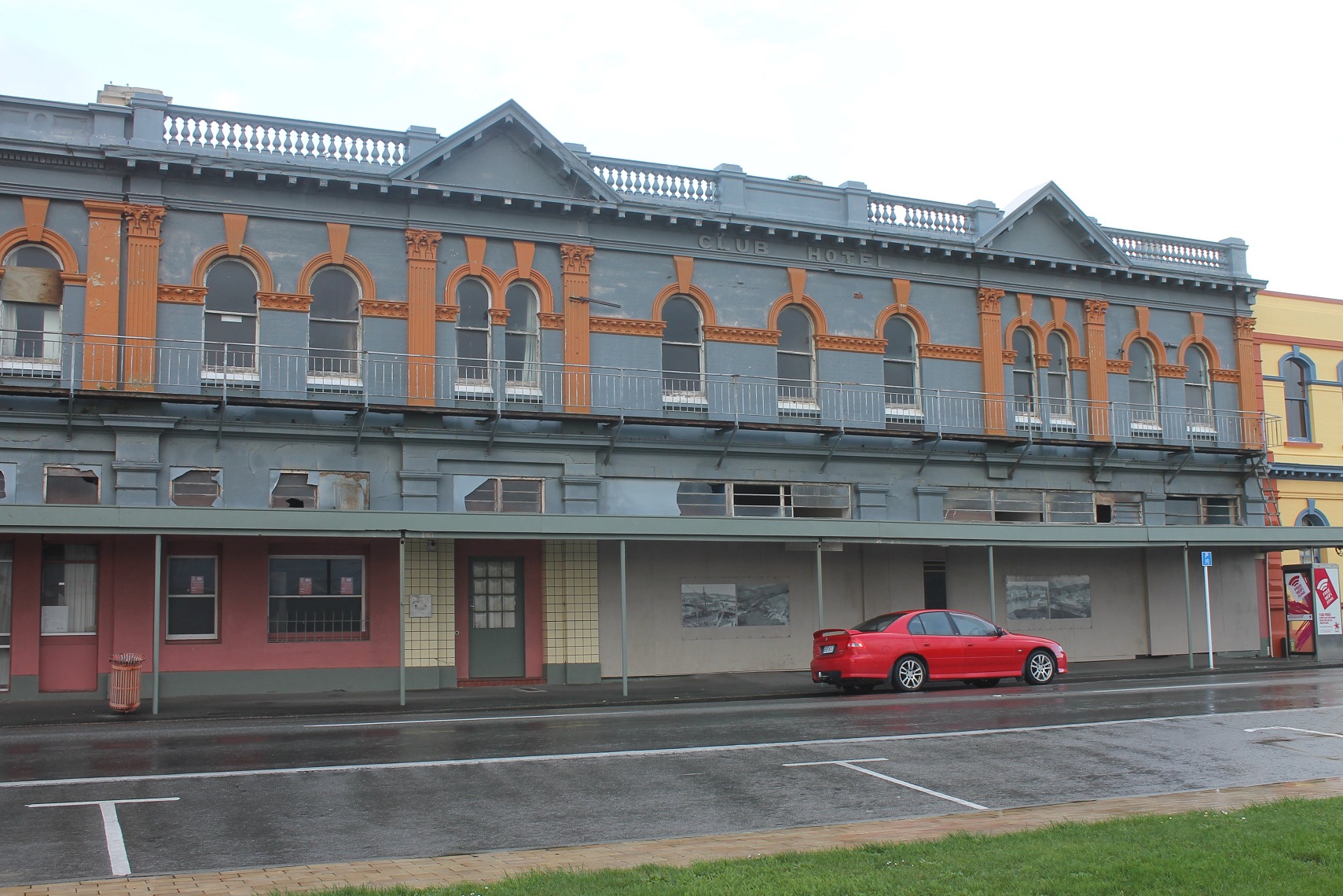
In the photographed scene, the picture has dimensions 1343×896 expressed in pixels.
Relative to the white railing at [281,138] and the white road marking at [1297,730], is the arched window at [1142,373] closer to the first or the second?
the white road marking at [1297,730]

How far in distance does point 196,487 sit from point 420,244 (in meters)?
5.85

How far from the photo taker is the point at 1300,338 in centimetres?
3108

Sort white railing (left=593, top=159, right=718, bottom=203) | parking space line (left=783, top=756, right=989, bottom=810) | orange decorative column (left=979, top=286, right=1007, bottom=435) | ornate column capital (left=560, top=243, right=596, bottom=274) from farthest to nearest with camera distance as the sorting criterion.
→ orange decorative column (left=979, top=286, right=1007, bottom=435), white railing (left=593, top=159, right=718, bottom=203), ornate column capital (left=560, top=243, right=596, bottom=274), parking space line (left=783, top=756, right=989, bottom=810)

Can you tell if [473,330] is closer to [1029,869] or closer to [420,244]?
[420,244]

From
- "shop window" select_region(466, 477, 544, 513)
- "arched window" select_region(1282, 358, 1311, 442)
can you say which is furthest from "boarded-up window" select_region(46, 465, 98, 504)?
"arched window" select_region(1282, 358, 1311, 442)

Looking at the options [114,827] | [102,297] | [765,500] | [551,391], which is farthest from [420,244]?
[114,827]

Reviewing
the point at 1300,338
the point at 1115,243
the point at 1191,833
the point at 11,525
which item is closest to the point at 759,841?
the point at 1191,833

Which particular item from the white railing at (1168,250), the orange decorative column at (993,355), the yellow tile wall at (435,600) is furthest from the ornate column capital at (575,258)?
the white railing at (1168,250)

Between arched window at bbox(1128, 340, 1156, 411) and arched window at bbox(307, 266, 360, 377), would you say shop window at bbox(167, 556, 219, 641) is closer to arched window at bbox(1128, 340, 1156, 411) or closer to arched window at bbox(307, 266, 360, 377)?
arched window at bbox(307, 266, 360, 377)

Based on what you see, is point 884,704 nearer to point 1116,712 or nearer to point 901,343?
point 1116,712

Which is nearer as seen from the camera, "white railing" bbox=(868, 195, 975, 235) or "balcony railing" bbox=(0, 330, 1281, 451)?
"balcony railing" bbox=(0, 330, 1281, 451)

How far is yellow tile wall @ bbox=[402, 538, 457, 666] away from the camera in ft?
69.7

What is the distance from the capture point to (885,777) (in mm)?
10875

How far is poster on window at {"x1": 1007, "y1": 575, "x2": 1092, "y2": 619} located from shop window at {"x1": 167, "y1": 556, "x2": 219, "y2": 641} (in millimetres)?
16104
